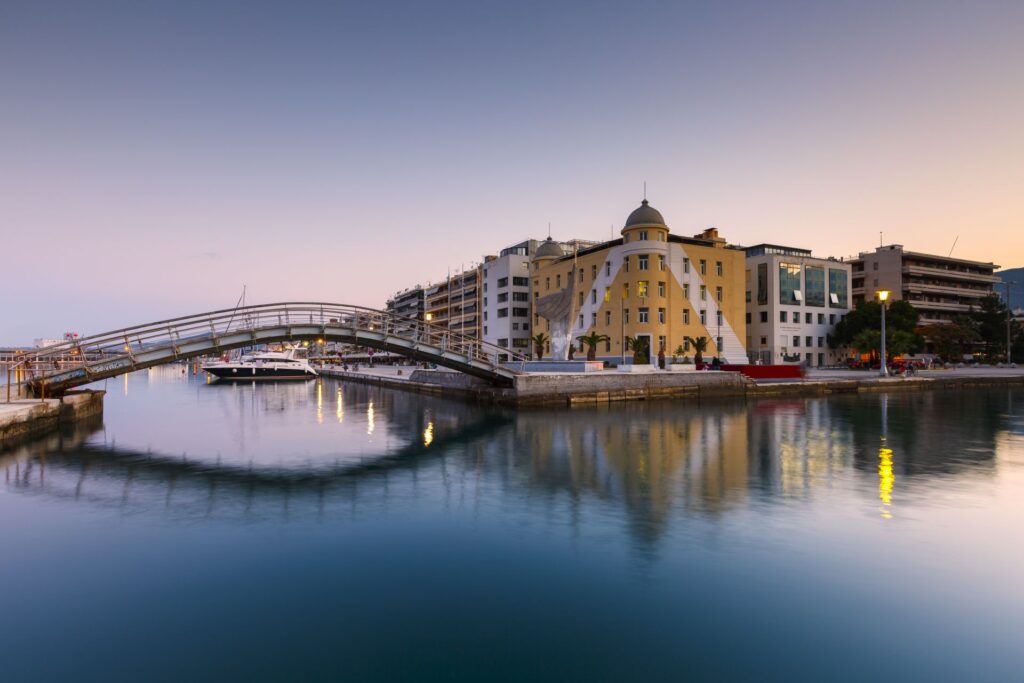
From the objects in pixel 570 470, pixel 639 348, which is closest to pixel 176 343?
pixel 570 470

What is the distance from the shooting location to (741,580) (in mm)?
8969

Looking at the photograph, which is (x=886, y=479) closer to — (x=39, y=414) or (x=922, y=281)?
(x=39, y=414)

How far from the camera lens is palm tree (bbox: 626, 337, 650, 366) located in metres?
51.1

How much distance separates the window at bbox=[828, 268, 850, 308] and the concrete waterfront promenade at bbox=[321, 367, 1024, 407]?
23873 millimetres

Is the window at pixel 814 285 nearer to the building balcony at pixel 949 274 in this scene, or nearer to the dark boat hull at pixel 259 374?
the building balcony at pixel 949 274

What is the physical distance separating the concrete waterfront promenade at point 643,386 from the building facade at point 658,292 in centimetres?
1392

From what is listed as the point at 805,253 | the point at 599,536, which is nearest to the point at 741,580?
the point at 599,536

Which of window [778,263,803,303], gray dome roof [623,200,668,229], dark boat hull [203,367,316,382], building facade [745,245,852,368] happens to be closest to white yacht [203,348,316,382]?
dark boat hull [203,367,316,382]

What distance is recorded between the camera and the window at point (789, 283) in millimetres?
72250

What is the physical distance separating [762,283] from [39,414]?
242ft

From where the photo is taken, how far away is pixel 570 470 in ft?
57.7

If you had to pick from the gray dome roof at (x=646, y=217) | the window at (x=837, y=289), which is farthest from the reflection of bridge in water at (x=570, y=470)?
the window at (x=837, y=289)

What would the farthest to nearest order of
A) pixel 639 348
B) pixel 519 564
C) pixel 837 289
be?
1. pixel 837 289
2. pixel 639 348
3. pixel 519 564

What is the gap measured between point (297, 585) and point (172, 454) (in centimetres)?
1683
